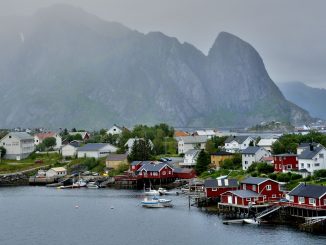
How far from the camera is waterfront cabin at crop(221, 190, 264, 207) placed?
179 feet

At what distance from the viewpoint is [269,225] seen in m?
49.3

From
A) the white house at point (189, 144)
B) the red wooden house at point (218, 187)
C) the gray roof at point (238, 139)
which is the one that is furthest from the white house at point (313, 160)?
the white house at point (189, 144)

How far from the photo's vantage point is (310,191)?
50.2 m

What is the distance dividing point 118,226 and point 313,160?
25660 mm

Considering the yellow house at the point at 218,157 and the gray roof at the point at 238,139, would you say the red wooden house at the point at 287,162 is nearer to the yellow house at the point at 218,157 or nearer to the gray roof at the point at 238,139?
the yellow house at the point at 218,157

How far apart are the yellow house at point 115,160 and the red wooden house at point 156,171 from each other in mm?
11426

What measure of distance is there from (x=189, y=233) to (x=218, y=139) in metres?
60.4

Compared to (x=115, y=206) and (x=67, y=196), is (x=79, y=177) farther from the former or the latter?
(x=115, y=206)

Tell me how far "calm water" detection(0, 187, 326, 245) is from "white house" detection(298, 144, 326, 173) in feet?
46.9

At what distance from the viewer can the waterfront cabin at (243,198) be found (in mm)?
54688

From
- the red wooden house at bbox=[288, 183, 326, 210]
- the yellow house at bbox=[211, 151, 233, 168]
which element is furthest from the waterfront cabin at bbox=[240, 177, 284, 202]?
the yellow house at bbox=[211, 151, 233, 168]

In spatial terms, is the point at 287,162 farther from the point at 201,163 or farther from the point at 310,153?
the point at 201,163

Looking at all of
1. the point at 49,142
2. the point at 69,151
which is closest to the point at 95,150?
the point at 69,151

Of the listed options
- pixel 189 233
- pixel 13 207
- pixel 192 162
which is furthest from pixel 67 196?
pixel 189 233
